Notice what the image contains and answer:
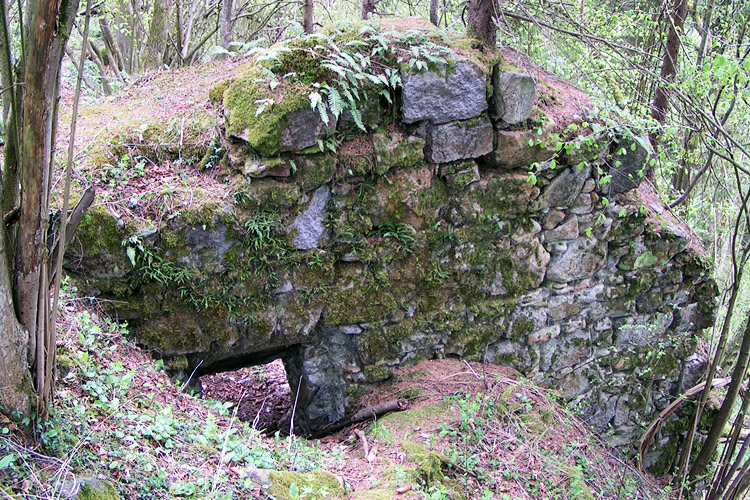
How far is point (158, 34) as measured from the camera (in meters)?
8.42

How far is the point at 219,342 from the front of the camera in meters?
4.93

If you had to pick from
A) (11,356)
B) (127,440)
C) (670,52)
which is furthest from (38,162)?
(670,52)

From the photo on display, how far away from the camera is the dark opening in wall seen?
6508 millimetres

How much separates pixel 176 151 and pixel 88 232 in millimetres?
1153

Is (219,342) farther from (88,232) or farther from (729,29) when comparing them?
(729,29)

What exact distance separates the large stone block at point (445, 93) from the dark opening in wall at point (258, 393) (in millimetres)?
3686

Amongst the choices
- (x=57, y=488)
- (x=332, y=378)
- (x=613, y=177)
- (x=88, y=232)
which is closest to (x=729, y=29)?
(x=613, y=177)

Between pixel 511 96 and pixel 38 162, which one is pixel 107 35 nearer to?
pixel 511 96

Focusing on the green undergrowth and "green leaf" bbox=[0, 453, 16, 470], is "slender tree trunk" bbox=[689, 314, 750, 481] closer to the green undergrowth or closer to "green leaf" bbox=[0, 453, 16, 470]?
the green undergrowth

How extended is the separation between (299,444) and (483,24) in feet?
14.2

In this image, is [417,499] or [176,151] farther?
Result: [176,151]

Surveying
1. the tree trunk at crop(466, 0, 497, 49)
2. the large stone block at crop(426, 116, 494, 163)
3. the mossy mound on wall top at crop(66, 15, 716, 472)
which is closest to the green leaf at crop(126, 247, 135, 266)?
the mossy mound on wall top at crop(66, 15, 716, 472)

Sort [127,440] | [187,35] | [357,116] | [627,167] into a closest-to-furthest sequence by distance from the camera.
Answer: [127,440] < [357,116] < [627,167] < [187,35]

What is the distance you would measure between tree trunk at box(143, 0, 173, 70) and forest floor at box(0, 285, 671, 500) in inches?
223
